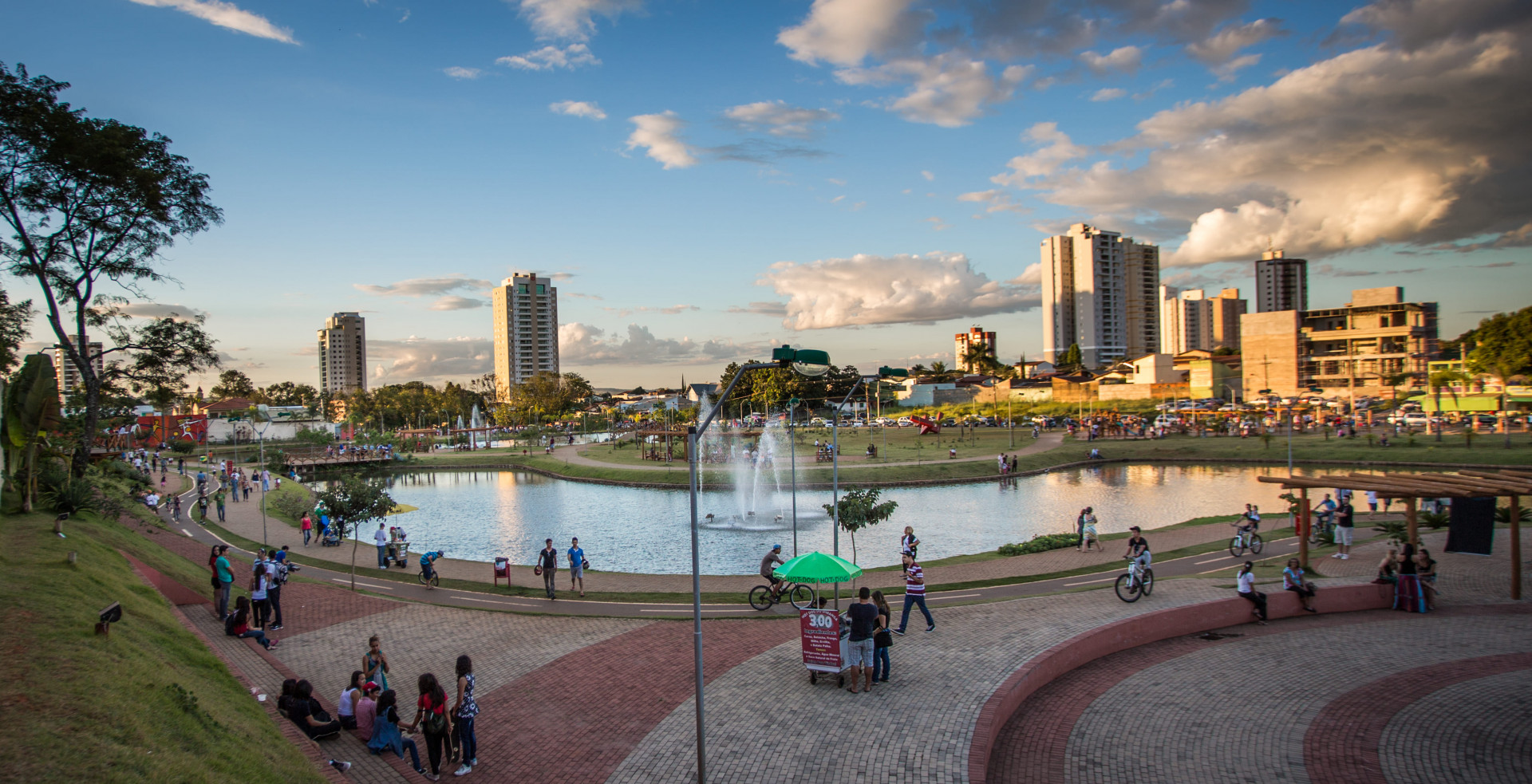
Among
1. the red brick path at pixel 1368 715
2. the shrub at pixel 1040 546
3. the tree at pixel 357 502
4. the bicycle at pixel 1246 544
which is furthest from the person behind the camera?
the tree at pixel 357 502

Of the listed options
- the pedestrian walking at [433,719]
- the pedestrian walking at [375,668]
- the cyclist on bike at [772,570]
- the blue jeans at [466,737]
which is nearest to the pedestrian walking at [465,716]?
the blue jeans at [466,737]

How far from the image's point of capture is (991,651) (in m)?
13.5

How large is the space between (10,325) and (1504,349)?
322 feet

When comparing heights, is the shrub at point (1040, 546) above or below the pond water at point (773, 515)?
above

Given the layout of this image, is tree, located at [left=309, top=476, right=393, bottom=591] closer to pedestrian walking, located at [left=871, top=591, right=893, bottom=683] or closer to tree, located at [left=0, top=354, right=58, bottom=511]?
tree, located at [left=0, top=354, right=58, bottom=511]

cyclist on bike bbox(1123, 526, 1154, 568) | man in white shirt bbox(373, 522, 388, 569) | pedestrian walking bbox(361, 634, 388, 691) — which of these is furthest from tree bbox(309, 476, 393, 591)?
cyclist on bike bbox(1123, 526, 1154, 568)

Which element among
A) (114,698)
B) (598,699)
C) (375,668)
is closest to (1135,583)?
(598,699)

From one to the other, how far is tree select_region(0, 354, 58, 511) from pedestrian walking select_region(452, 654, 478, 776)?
18.1 m

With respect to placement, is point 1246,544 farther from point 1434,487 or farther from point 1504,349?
point 1504,349

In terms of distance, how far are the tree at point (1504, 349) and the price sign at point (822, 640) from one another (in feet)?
234

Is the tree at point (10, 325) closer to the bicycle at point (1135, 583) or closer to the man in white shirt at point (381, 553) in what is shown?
the man in white shirt at point (381, 553)

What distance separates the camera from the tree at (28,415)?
775 inches

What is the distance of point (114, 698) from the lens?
27.4 ft

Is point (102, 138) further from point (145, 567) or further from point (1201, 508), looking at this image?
point (1201, 508)
